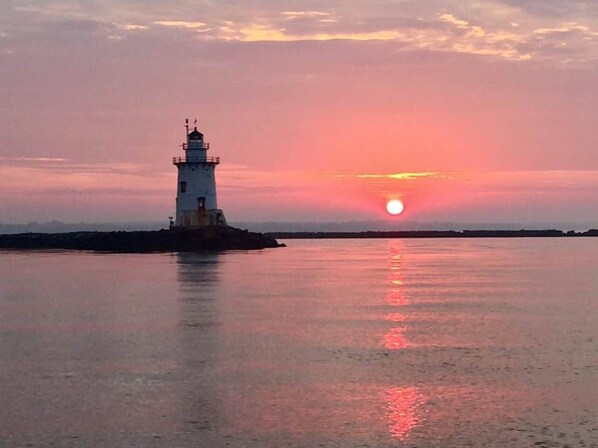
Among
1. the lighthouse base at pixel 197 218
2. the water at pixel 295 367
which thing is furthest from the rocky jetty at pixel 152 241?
the water at pixel 295 367

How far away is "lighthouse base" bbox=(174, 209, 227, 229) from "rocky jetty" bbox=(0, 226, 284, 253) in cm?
64

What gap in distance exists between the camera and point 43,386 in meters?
19.1

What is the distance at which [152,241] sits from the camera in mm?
87500

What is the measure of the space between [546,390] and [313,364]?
5689 millimetres

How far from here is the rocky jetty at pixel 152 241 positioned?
266 feet

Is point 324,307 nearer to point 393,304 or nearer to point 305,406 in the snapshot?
point 393,304

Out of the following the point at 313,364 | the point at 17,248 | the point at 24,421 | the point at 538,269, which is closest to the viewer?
the point at 24,421

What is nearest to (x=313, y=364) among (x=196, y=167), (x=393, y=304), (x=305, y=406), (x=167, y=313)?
(x=305, y=406)

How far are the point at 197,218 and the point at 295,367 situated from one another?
5658cm

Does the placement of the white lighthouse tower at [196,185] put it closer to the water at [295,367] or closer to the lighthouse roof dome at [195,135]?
the lighthouse roof dome at [195,135]

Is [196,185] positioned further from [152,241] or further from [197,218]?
[152,241]

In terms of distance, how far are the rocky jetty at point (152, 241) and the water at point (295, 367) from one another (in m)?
38.1

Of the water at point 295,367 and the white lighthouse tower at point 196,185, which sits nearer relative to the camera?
the water at point 295,367

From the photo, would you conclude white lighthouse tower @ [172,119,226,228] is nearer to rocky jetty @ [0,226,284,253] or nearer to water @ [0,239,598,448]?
rocky jetty @ [0,226,284,253]
